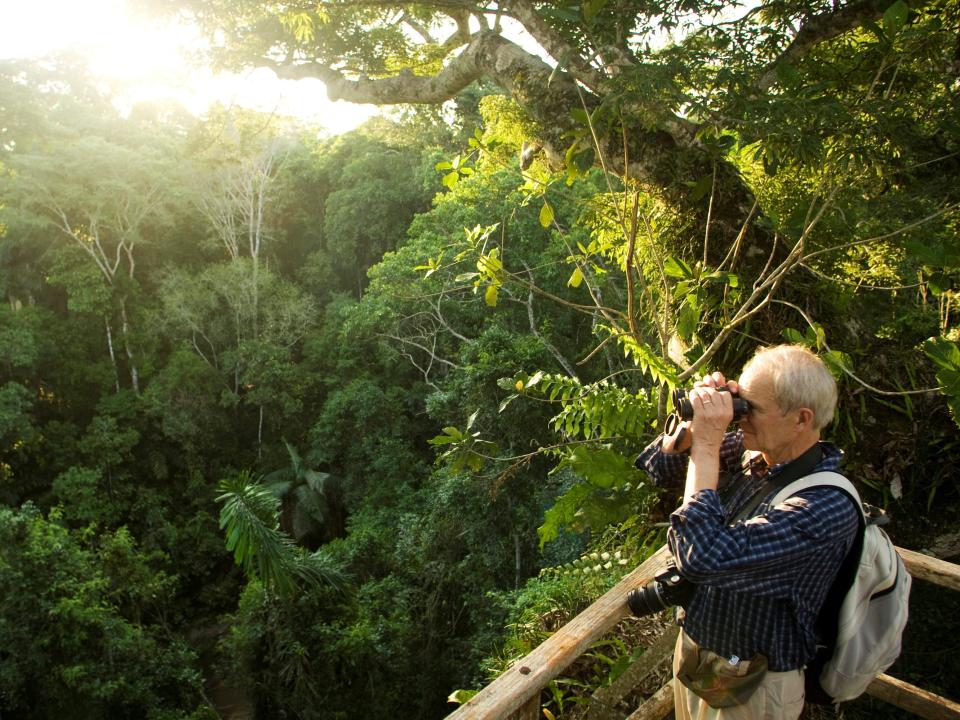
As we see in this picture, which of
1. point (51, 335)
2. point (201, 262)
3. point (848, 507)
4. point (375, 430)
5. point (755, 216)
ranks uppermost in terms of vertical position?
point (755, 216)

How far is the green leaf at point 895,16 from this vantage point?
165 centimetres

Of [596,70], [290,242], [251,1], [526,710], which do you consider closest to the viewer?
[526,710]

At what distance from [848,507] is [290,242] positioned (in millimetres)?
18761

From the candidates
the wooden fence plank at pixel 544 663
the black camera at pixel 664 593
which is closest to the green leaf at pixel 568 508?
the wooden fence plank at pixel 544 663

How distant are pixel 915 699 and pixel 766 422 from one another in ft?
3.22

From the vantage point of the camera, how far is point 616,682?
1.59 m

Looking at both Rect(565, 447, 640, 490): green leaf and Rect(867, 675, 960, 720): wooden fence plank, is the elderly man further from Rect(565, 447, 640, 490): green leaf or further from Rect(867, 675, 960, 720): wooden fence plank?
Rect(565, 447, 640, 490): green leaf

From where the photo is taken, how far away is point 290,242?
60.4ft

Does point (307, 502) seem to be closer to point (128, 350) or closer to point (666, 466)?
point (128, 350)

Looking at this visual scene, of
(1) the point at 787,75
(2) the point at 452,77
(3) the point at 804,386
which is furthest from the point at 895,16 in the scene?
(2) the point at 452,77

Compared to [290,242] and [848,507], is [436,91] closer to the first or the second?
[848,507]

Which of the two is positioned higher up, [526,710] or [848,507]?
[848,507]

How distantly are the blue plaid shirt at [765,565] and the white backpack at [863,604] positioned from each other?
0.02m

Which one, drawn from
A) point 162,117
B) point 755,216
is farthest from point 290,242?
point 755,216
